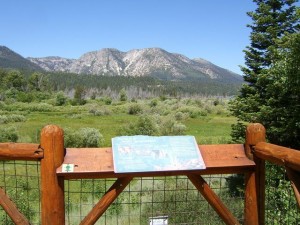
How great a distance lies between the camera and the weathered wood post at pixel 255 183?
268 centimetres

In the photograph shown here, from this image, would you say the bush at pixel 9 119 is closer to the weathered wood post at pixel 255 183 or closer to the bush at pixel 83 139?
the bush at pixel 83 139

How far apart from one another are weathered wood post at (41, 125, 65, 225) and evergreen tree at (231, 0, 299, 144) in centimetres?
1227

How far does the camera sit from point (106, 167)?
2447mm

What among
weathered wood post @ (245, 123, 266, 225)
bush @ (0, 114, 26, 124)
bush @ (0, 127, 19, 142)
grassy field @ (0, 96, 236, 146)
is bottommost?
grassy field @ (0, 96, 236, 146)

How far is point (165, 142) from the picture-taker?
261cm

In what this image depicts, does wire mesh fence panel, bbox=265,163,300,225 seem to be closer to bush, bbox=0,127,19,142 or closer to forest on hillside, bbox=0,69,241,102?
bush, bbox=0,127,19,142

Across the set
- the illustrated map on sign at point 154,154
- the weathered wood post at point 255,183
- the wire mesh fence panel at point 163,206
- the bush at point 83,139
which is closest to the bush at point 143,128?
the bush at point 83,139

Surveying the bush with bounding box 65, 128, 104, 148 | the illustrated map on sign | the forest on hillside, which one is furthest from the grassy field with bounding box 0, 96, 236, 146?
the forest on hillside

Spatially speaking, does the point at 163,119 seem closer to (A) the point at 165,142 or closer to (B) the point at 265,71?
(B) the point at 265,71

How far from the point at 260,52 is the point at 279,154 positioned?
13.4 m

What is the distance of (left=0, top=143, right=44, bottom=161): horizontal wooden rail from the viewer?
7.88 ft

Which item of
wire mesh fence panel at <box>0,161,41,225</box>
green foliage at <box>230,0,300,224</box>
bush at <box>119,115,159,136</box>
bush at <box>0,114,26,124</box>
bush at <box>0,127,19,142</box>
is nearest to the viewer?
wire mesh fence panel at <box>0,161,41,225</box>

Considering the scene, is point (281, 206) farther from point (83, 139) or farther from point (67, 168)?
point (83, 139)

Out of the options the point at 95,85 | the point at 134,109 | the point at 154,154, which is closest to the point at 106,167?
the point at 154,154
